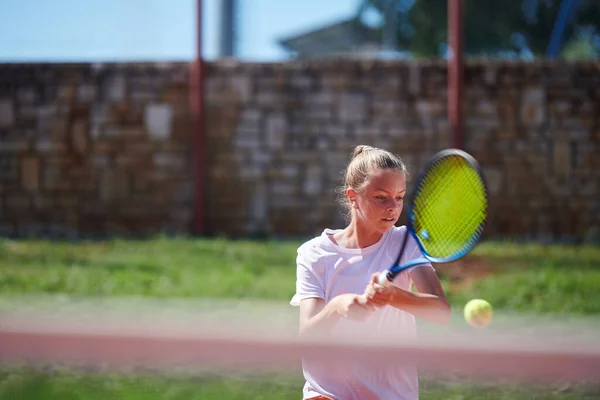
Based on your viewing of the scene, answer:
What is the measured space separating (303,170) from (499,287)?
3362mm

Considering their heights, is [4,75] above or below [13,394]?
above

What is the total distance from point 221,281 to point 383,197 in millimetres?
4326

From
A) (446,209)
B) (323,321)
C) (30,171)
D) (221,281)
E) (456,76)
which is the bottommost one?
(221,281)

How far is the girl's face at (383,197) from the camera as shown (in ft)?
7.78

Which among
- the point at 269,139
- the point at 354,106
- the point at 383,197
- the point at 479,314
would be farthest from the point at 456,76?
the point at 383,197

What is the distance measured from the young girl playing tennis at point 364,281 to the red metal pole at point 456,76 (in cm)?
654

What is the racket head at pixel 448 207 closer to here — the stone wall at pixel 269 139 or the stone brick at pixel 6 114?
the stone wall at pixel 269 139

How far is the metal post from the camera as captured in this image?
9156 millimetres

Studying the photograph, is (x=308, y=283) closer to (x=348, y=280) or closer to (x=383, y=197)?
(x=348, y=280)

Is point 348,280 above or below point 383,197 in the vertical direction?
below

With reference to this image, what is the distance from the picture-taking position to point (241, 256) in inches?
299

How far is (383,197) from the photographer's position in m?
2.38

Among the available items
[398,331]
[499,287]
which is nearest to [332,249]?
[398,331]

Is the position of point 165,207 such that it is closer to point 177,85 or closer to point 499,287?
point 177,85
